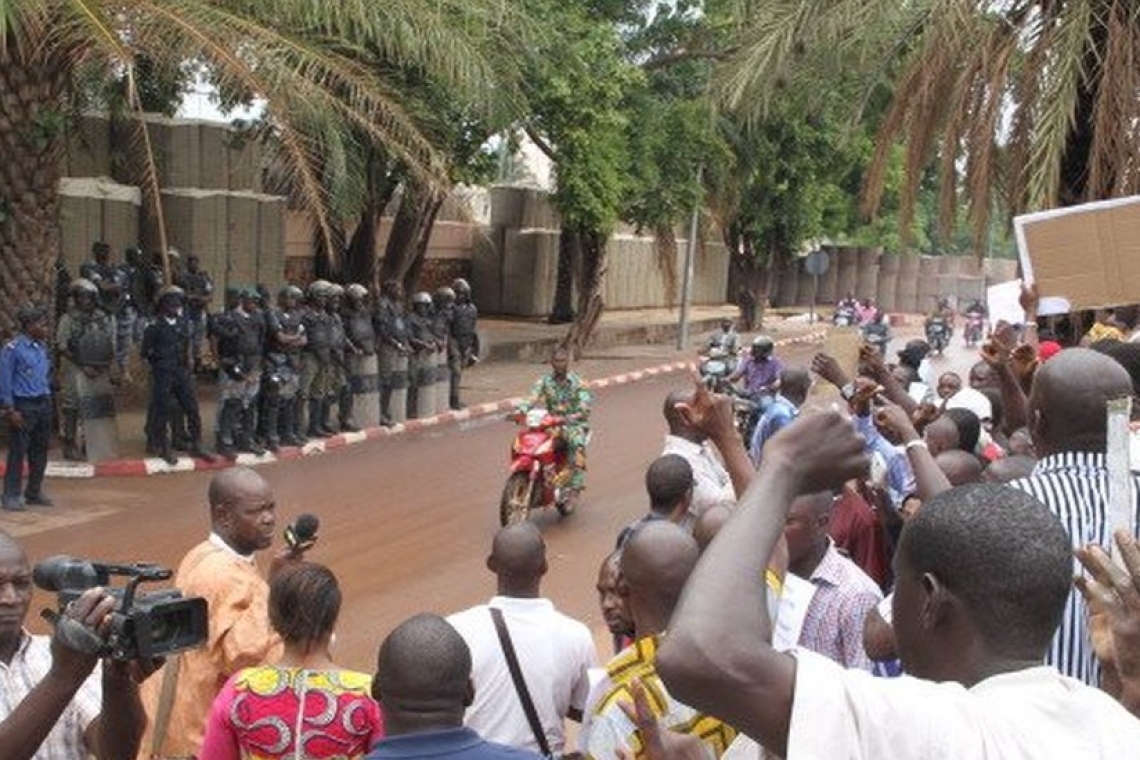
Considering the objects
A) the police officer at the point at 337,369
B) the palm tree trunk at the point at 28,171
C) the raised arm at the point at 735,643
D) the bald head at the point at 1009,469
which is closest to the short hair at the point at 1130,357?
the bald head at the point at 1009,469


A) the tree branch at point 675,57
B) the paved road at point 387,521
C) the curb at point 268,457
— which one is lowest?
the paved road at point 387,521

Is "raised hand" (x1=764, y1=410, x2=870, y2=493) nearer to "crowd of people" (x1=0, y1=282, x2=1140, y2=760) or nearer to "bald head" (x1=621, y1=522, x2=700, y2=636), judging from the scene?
"crowd of people" (x1=0, y1=282, x2=1140, y2=760)

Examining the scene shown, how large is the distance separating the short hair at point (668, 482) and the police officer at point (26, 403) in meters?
6.94

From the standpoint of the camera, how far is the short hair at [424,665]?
3.40 metres

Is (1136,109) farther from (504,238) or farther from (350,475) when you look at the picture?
(504,238)

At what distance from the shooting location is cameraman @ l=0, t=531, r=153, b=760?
118 inches

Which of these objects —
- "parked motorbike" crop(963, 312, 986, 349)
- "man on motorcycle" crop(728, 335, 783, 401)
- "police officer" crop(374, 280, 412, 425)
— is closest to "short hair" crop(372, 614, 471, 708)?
"man on motorcycle" crop(728, 335, 783, 401)

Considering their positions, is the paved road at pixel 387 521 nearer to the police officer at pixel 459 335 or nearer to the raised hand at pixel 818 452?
the police officer at pixel 459 335

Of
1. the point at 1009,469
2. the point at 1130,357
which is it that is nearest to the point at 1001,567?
the point at 1009,469

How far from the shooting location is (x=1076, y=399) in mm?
3943

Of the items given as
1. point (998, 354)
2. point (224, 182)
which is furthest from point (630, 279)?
point (998, 354)

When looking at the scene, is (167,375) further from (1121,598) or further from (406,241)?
(1121,598)

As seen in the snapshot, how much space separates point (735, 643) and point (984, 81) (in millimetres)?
9847

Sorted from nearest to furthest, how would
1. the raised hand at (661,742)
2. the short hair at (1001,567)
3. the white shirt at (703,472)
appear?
the short hair at (1001,567) < the raised hand at (661,742) < the white shirt at (703,472)
